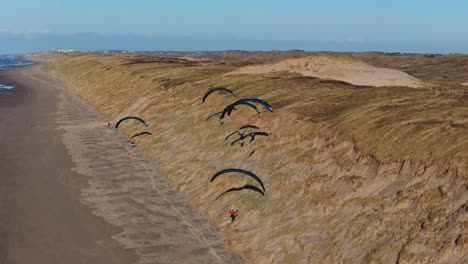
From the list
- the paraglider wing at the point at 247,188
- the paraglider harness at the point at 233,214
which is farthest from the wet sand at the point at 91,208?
the paraglider wing at the point at 247,188

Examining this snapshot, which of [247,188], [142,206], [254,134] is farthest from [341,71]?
[142,206]

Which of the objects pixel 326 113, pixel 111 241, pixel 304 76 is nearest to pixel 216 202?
pixel 111 241

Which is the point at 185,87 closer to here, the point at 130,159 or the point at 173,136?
the point at 173,136

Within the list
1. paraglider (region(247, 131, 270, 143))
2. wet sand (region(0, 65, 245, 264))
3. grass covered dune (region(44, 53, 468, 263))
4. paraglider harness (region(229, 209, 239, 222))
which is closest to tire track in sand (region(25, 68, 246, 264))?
wet sand (region(0, 65, 245, 264))

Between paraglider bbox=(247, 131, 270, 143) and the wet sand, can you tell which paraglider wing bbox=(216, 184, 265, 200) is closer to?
the wet sand

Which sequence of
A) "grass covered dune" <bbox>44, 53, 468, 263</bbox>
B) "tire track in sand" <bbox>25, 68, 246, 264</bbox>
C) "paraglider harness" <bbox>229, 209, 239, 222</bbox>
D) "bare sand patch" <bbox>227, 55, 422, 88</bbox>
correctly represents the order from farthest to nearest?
"bare sand patch" <bbox>227, 55, 422, 88</bbox>
"paraglider harness" <bbox>229, 209, 239, 222</bbox>
"tire track in sand" <bbox>25, 68, 246, 264</bbox>
"grass covered dune" <bbox>44, 53, 468, 263</bbox>

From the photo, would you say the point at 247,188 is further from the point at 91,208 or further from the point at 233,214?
the point at 91,208
